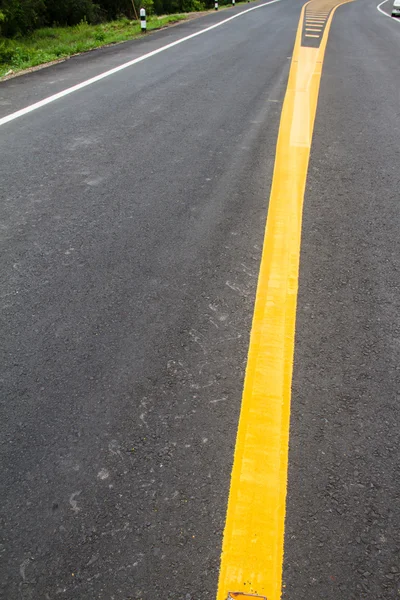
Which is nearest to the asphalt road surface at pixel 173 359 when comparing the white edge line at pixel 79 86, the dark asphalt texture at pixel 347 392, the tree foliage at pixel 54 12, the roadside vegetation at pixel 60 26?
the dark asphalt texture at pixel 347 392

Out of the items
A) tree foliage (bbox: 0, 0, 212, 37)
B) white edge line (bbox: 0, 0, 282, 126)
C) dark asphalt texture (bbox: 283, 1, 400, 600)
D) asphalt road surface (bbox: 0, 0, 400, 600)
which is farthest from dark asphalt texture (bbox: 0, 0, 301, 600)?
tree foliage (bbox: 0, 0, 212, 37)

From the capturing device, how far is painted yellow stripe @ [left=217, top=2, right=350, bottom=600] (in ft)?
5.85

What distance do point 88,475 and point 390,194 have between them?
141 inches

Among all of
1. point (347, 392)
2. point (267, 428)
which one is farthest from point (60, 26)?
point (267, 428)

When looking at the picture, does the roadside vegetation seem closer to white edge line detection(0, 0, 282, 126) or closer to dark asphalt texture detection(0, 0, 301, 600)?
white edge line detection(0, 0, 282, 126)

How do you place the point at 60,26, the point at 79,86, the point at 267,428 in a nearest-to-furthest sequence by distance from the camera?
1. the point at 267,428
2. the point at 79,86
3. the point at 60,26

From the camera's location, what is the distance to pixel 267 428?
7.46 feet

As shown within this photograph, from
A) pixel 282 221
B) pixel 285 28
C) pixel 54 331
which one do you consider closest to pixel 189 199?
pixel 282 221

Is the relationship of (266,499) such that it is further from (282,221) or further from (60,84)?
(60,84)

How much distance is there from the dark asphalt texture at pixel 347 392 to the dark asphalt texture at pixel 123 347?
0.31 m

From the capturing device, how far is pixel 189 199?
173 inches

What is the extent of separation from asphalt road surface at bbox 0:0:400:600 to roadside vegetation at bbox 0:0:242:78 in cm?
738

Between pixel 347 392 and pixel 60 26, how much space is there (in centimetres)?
2705

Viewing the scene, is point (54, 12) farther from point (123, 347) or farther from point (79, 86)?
point (123, 347)
